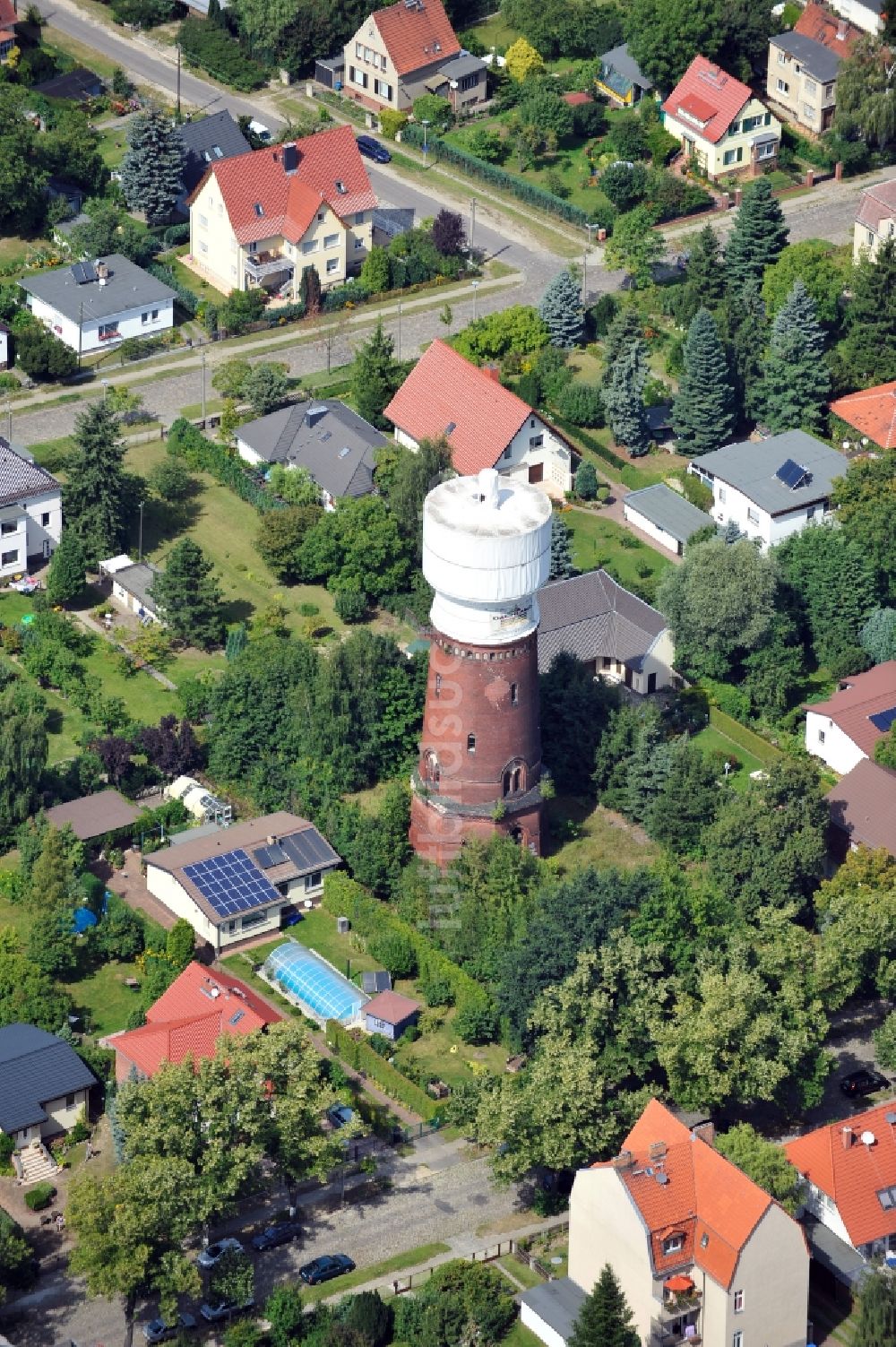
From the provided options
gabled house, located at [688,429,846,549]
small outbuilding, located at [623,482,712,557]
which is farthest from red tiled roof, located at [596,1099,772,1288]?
small outbuilding, located at [623,482,712,557]

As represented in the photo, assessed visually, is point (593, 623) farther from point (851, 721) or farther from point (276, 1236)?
point (276, 1236)

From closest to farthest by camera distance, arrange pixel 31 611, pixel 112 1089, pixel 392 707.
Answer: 1. pixel 112 1089
2. pixel 392 707
3. pixel 31 611

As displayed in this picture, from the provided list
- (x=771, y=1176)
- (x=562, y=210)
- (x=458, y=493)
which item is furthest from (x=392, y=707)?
(x=562, y=210)

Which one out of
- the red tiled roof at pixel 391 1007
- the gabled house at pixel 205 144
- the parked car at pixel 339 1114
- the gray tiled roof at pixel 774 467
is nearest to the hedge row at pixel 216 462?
the gray tiled roof at pixel 774 467

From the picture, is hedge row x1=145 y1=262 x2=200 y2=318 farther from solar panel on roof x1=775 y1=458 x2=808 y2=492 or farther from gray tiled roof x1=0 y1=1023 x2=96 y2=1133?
gray tiled roof x1=0 y1=1023 x2=96 y2=1133

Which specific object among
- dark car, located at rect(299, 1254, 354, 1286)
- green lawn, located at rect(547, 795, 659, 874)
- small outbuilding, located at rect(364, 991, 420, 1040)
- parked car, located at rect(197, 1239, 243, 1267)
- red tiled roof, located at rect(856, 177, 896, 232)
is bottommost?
green lawn, located at rect(547, 795, 659, 874)

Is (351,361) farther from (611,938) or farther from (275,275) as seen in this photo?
(611,938)

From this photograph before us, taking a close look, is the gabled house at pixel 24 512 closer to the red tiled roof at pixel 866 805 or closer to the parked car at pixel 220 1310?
the red tiled roof at pixel 866 805
